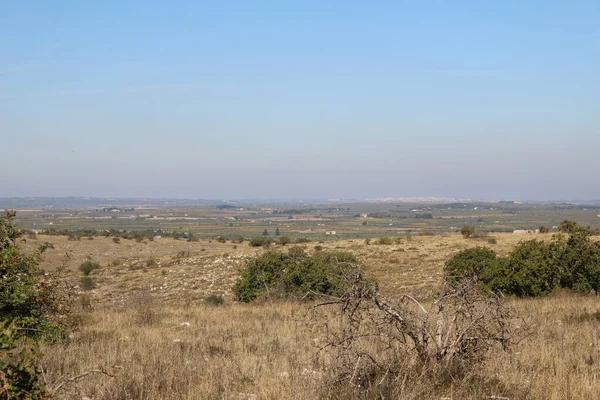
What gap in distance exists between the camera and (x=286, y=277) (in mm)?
17484

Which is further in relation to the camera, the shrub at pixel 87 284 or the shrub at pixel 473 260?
the shrub at pixel 87 284

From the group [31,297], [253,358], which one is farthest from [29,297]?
[253,358]

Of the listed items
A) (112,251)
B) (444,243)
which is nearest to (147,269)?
(112,251)

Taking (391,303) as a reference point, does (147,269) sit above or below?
below

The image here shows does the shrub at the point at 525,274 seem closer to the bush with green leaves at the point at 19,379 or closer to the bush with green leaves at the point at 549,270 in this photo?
the bush with green leaves at the point at 549,270

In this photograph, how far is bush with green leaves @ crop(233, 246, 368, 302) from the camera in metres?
17.0

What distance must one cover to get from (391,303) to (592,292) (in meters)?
13.5

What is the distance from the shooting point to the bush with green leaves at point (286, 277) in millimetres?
17047

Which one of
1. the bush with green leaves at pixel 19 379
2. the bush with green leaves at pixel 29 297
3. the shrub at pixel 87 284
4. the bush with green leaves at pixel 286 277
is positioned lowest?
the shrub at pixel 87 284

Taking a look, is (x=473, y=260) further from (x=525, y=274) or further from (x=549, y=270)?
(x=549, y=270)

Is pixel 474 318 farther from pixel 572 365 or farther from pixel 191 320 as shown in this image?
pixel 191 320

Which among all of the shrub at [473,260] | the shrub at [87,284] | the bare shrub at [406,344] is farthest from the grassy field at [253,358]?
the shrub at [87,284]

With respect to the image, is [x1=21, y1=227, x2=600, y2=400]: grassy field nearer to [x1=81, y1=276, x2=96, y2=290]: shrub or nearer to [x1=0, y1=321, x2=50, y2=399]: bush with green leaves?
[x1=0, y1=321, x2=50, y2=399]: bush with green leaves

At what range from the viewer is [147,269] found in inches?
1428
